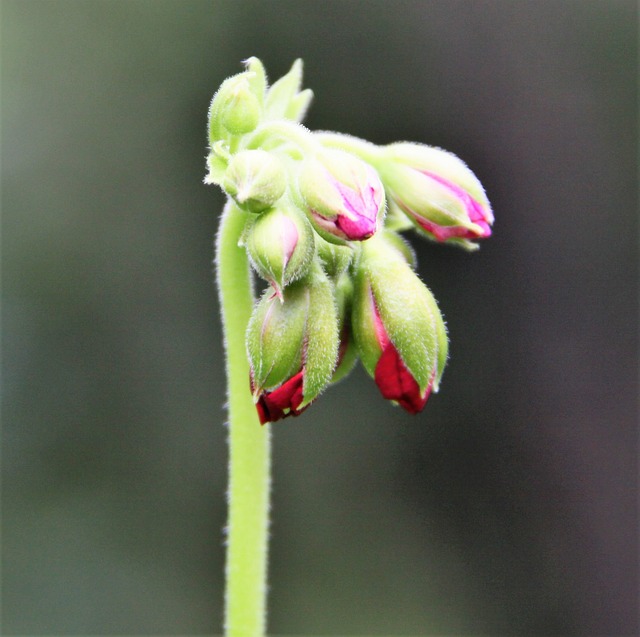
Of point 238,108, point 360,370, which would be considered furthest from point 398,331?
point 360,370

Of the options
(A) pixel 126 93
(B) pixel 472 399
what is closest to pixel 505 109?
(B) pixel 472 399

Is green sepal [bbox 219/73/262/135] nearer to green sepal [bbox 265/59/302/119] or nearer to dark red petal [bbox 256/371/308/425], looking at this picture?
green sepal [bbox 265/59/302/119]

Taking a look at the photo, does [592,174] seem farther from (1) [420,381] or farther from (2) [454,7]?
(1) [420,381]

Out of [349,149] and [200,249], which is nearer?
[349,149]

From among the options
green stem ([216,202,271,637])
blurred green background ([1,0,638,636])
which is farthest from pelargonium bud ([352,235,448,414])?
blurred green background ([1,0,638,636])

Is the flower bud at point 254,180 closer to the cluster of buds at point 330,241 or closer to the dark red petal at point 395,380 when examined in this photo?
the cluster of buds at point 330,241

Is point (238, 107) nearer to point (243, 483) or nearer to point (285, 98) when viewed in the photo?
point (285, 98)
